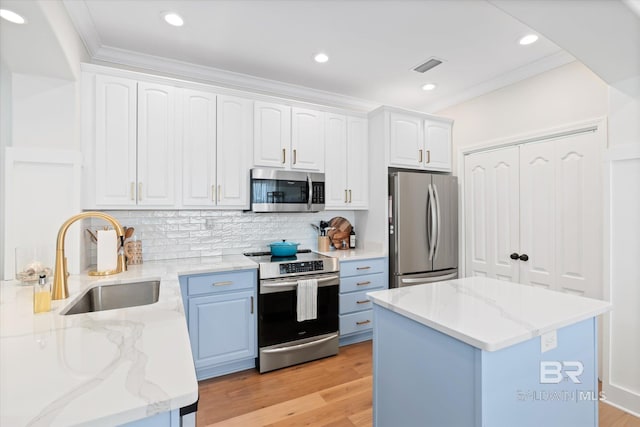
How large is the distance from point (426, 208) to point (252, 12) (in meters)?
2.46

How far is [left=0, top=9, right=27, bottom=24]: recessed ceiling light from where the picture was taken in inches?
56.6

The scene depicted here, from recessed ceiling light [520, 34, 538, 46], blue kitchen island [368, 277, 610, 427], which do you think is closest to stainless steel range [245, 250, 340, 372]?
blue kitchen island [368, 277, 610, 427]

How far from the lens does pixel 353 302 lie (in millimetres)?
3115

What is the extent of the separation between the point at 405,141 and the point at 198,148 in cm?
220

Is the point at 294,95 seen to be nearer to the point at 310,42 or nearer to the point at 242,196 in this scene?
the point at 310,42

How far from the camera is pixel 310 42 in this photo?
257 centimetres

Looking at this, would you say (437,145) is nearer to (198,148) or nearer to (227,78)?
(227,78)

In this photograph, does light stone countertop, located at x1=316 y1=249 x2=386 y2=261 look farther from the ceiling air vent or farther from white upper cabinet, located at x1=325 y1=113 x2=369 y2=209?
the ceiling air vent

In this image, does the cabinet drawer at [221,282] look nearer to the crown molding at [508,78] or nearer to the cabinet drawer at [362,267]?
the cabinet drawer at [362,267]

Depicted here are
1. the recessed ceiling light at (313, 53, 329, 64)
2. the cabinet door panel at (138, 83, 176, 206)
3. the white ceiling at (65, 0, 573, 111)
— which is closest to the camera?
the white ceiling at (65, 0, 573, 111)

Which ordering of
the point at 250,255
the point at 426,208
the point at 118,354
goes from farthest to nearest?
1. the point at 426,208
2. the point at 250,255
3. the point at 118,354

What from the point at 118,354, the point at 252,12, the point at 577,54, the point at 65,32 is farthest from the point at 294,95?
the point at 118,354

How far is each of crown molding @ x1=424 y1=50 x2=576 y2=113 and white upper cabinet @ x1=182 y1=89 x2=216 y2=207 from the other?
276cm

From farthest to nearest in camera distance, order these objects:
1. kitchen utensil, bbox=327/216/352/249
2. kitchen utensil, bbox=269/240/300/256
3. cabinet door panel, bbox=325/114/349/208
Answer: kitchen utensil, bbox=327/216/352/249, cabinet door panel, bbox=325/114/349/208, kitchen utensil, bbox=269/240/300/256
